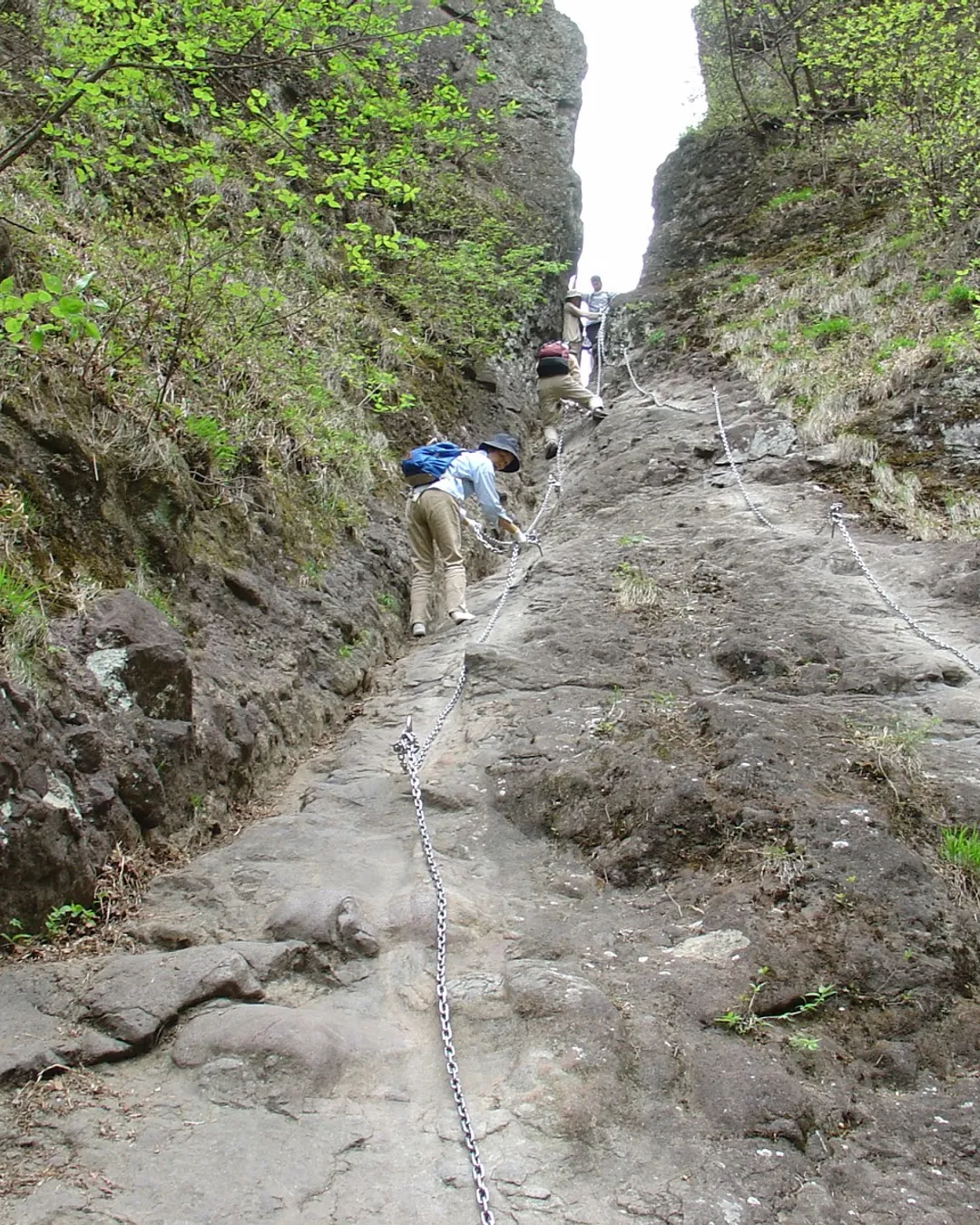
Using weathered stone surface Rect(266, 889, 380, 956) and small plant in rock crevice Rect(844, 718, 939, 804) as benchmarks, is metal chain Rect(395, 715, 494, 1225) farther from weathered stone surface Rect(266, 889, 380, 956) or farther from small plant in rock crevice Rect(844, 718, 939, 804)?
small plant in rock crevice Rect(844, 718, 939, 804)

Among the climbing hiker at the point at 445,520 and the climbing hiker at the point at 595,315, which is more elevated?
the climbing hiker at the point at 595,315

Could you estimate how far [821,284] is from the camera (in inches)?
539

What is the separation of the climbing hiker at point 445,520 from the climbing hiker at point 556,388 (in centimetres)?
505

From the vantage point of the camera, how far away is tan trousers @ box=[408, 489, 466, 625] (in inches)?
326

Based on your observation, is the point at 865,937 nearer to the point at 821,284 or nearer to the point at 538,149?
the point at 821,284

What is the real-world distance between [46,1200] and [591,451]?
1094 cm

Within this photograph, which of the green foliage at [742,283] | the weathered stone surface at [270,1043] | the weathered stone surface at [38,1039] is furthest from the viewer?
the green foliage at [742,283]

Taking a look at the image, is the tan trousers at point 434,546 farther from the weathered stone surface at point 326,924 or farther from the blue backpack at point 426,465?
the weathered stone surface at point 326,924

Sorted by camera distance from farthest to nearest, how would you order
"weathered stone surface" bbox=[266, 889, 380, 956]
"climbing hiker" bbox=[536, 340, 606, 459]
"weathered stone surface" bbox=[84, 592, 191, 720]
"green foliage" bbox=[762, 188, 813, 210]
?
"green foliage" bbox=[762, 188, 813, 210]
"climbing hiker" bbox=[536, 340, 606, 459]
"weathered stone surface" bbox=[84, 592, 191, 720]
"weathered stone surface" bbox=[266, 889, 380, 956]

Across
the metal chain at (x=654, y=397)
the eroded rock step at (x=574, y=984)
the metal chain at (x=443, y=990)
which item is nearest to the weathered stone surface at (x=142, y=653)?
the eroded rock step at (x=574, y=984)

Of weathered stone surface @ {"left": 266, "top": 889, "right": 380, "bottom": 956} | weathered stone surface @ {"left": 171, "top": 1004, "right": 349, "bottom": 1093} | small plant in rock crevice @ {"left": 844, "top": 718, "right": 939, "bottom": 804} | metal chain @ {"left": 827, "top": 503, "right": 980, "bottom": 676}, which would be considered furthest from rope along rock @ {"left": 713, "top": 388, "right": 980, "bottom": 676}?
weathered stone surface @ {"left": 171, "top": 1004, "right": 349, "bottom": 1093}

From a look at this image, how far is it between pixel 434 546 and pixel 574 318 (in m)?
9.62

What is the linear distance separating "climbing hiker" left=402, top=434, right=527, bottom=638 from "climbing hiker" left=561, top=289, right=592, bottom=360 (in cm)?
867

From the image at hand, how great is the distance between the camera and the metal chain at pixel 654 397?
481 inches
